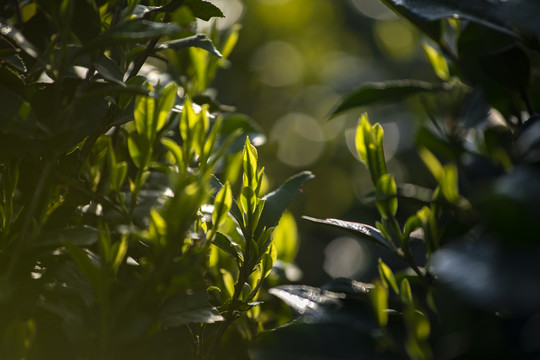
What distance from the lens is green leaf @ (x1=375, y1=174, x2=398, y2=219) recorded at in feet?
2.13

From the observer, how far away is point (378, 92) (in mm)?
824

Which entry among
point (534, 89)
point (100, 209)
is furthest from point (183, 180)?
point (534, 89)

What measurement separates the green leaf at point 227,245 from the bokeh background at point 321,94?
1.00m

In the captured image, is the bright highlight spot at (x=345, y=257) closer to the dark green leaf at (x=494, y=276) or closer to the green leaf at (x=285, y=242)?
the green leaf at (x=285, y=242)

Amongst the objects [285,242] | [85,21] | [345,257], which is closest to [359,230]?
[285,242]

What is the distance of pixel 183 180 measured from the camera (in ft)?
1.67

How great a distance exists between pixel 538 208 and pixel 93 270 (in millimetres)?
393

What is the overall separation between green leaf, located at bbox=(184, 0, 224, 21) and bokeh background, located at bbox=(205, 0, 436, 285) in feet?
3.60

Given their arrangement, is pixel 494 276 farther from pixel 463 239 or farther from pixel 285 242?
pixel 285 242

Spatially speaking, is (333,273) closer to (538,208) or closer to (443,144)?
(443,144)

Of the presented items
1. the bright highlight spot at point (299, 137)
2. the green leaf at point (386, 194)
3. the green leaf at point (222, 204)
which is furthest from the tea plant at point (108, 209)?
the bright highlight spot at point (299, 137)

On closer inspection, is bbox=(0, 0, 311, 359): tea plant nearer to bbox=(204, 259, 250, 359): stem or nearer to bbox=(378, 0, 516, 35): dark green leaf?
bbox=(204, 259, 250, 359): stem

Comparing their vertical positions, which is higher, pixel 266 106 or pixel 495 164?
pixel 495 164

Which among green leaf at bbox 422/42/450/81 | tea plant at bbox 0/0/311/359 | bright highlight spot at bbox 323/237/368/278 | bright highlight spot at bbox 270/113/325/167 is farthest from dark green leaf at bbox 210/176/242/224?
bright highlight spot at bbox 270/113/325/167
